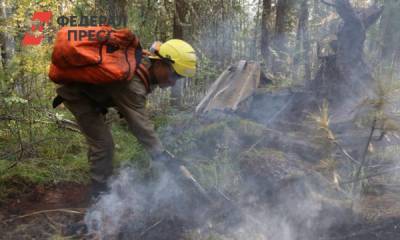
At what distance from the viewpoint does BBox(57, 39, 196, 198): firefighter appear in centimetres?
321

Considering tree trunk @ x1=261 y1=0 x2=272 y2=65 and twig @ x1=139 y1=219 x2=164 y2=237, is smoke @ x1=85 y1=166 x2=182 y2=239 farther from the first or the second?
tree trunk @ x1=261 y1=0 x2=272 y2=65

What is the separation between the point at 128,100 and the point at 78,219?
4.54 ft

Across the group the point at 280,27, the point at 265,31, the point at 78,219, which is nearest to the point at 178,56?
the point at 78,219

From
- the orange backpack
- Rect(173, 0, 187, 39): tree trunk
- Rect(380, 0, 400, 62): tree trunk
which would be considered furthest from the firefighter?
Rect(380, 0, 400, 62): tree trunk

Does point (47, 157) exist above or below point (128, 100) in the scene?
below

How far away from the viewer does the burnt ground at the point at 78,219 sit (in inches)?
131

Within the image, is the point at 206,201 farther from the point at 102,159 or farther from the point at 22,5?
the point at 22,5

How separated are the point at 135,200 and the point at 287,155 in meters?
1.94

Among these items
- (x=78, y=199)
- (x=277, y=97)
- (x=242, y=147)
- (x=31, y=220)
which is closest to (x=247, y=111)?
(x=277, y=97)

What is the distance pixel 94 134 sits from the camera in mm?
3600

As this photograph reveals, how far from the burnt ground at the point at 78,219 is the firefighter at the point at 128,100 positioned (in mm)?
399

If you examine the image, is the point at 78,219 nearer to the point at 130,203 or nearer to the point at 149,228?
the point at 130,203

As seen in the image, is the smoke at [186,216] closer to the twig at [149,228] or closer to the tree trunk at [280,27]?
the twig at [149,228]

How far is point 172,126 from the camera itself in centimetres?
532
